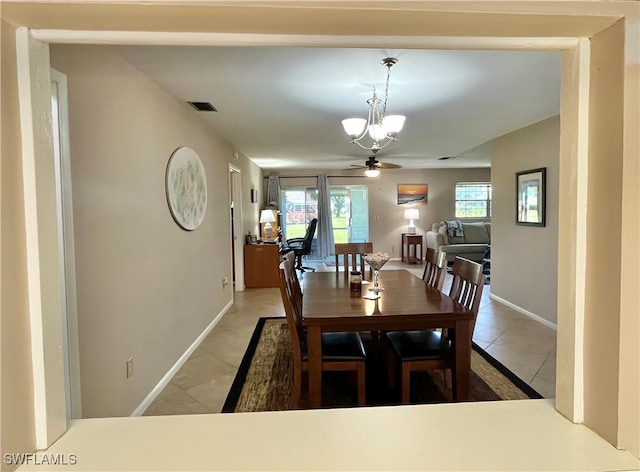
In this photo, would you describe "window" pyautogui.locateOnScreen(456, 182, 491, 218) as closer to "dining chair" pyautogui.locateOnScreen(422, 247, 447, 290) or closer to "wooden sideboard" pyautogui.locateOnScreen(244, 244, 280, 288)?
"wooden sideboard" pyautogui.locateOnScreen(244, 244, 280, 288)

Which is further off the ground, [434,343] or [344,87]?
[344,87]

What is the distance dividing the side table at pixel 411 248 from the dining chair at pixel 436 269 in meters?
5.05

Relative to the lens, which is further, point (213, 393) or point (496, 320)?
point (496, 320)

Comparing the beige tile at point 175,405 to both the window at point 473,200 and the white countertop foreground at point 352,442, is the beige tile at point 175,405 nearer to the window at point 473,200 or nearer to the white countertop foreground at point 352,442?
the white countertop foreground at point 352,442

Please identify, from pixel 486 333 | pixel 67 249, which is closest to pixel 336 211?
pixel 486 333

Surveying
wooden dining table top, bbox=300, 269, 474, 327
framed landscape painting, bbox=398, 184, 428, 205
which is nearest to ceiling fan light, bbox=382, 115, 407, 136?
wooden dining table top, bbox=300, 269, 474, 327

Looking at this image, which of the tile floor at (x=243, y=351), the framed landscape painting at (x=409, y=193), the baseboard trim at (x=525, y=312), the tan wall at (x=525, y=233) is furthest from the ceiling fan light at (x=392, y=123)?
the framed landscape painting at (x=409, y=193)

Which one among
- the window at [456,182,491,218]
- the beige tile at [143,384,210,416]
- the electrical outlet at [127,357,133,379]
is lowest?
the beige tile at [143,384,210,416]

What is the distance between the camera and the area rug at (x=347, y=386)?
2.34 metres

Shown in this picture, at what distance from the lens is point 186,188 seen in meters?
3.05

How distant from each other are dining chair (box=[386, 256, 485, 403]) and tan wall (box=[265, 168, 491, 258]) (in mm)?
6095

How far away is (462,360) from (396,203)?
272 inches

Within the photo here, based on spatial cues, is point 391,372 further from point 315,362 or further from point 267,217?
point 267,217

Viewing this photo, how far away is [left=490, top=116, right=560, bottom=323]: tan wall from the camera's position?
3730 mm
